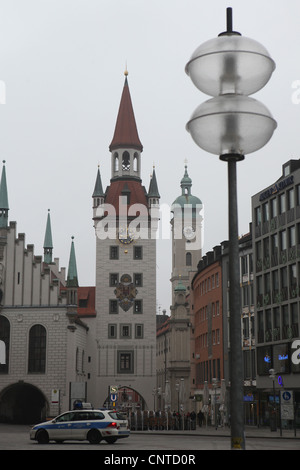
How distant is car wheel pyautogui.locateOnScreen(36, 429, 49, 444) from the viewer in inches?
1133

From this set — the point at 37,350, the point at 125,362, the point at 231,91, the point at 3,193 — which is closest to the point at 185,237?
the point at 125,362

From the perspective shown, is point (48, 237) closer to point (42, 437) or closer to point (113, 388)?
point (113, 388)

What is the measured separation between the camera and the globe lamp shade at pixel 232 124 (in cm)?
813

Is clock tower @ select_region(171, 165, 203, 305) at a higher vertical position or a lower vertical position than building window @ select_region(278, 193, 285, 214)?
higher

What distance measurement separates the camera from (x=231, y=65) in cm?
816

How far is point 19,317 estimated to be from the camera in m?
67.4

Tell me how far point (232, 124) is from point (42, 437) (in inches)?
911

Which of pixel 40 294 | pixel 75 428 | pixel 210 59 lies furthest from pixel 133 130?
pixel 210 59

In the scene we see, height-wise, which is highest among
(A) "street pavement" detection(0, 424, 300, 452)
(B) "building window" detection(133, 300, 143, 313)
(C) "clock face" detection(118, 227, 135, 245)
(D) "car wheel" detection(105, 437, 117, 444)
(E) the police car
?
(C) "clock face" detection(118, 227, 135, 245)

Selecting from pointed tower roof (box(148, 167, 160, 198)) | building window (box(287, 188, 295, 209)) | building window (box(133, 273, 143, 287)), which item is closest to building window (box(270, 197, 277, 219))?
building window (box(287, 188, 295, 209))

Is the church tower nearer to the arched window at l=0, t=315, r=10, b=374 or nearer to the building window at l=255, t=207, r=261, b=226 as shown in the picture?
the arched window at l=0, t=315, r=10, b=374

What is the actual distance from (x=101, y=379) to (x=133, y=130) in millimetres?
29942

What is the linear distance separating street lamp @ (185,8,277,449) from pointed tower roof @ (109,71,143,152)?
79256 millimetres

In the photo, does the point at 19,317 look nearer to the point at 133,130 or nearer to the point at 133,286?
the point at 133,286
